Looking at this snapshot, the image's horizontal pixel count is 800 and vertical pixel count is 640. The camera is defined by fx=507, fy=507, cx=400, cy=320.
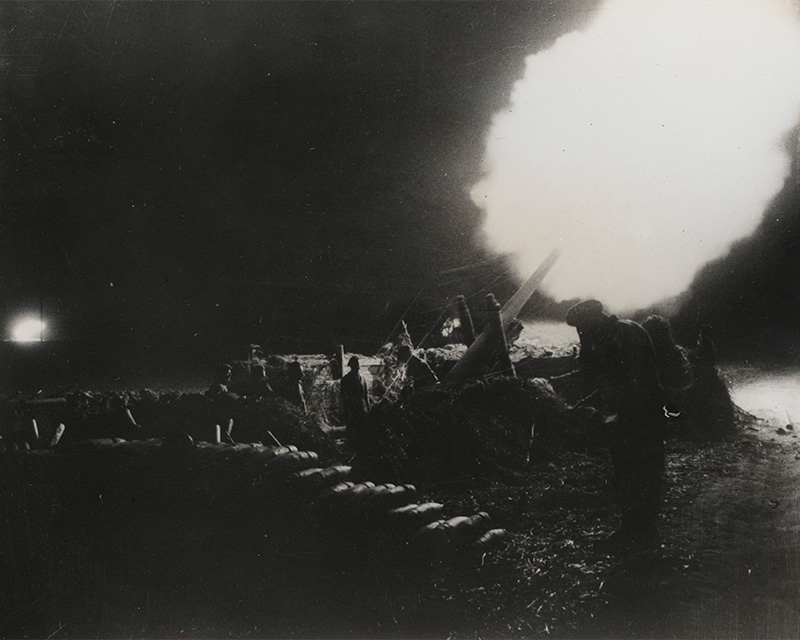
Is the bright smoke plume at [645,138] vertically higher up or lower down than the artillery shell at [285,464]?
higher up

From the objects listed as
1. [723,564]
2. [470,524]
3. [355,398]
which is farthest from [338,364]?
[723,564]

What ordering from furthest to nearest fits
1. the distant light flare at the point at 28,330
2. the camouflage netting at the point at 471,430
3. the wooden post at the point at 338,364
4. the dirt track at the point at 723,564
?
the distant light flare at the point at 28,330 → the wooden post at the point at 338,364 → the camouflage netting at the point at 471,430 → the dirt track at the point at 723,564

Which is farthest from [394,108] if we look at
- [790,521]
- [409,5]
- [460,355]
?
[790,521]

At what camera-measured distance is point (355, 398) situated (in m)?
3.23

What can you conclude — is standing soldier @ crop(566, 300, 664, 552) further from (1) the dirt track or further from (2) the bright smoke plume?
(2) the bright smoke plume

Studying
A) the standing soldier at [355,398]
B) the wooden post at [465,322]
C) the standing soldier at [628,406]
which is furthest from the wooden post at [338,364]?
the standing soldier at [628,406]

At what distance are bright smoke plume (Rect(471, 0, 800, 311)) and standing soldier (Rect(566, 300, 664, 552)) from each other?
26 cm

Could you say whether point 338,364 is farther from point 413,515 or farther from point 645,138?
point 645,138

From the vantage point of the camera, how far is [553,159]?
3293mm

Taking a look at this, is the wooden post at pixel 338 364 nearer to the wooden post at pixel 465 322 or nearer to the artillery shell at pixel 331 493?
the artillery shell at pixel 331 493

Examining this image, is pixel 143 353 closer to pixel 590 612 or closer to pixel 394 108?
pixel 394 108

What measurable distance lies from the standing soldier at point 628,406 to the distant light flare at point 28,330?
3580 mm

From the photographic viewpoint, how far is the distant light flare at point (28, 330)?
11.6 feet

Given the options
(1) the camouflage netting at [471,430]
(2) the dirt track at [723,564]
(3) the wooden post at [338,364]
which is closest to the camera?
(2) the dirt track at [723,564]
